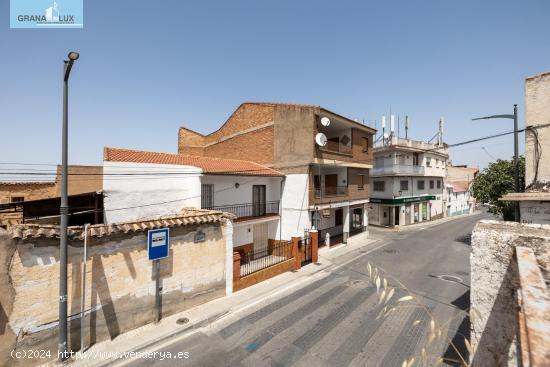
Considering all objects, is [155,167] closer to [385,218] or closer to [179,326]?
[179,326]

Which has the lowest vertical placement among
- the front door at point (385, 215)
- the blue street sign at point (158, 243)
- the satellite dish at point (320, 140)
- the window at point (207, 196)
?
the front door at point (385, 215)

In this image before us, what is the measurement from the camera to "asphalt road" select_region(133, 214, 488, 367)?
23.1ft

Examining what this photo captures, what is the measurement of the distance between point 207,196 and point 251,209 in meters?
3.43

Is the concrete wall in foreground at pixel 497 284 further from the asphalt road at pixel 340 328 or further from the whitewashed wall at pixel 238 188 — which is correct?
the whitewashed wall at pixel 238 188

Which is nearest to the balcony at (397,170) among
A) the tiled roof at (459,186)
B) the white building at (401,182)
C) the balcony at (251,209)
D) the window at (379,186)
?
the white building at (401,182)

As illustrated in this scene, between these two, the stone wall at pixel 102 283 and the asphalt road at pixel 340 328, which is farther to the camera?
the asphalt road at pixel 340 328

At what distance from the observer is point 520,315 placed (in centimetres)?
172

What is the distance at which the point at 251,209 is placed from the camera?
1731cm

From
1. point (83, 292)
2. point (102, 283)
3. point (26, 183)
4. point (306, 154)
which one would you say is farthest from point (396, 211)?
point (26, 183)

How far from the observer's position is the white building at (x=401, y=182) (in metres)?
28.2

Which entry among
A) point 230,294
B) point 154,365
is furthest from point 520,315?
point 230,294

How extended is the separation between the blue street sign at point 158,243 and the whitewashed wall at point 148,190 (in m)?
4.98

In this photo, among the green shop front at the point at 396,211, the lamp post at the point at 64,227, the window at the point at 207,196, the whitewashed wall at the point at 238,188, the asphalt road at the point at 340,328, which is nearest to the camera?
the lamp post at the point at 64,227

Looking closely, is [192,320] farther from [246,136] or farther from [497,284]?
[246,136]
